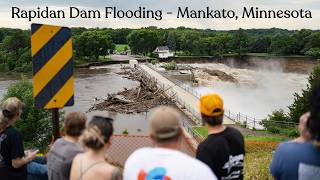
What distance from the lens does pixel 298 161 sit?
3.70 metres

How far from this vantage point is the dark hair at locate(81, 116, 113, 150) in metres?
3.59

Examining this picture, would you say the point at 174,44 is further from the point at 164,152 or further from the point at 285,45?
the point at 164,152

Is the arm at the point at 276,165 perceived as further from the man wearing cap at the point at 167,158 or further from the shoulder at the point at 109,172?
the shoulder at the point at 109,172

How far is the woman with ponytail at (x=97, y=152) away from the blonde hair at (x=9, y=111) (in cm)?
149

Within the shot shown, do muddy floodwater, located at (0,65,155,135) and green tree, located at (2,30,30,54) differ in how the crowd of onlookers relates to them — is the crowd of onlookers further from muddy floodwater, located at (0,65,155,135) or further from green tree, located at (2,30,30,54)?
green tree, located at (2,30,30,54)

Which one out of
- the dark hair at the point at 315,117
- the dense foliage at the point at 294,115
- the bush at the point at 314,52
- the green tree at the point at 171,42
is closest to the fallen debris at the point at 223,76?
the bush at the point at 314,52

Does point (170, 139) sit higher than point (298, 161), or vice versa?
point (170, 139)

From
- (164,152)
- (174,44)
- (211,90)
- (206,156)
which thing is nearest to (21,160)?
(206,156)

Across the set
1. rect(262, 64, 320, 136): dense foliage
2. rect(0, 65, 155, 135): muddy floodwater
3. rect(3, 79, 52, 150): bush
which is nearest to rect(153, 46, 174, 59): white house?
rect(0, 65, 155, 135): muddy floodwater

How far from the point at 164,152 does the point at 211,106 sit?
1024 millimetres

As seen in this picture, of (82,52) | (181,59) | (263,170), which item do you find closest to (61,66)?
(263,170)

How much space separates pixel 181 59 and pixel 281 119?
100 metres

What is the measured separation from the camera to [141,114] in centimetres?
4400

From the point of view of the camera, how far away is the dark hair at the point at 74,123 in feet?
13.8
